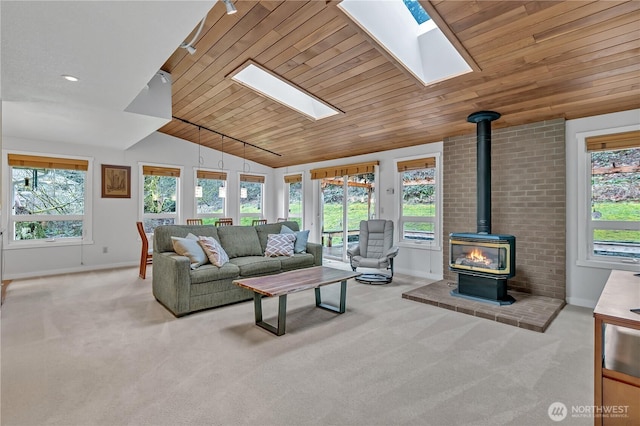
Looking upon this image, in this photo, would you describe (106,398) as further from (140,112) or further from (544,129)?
(544,129)

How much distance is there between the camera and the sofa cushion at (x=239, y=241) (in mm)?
4393

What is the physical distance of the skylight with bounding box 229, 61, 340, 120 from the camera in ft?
13.4

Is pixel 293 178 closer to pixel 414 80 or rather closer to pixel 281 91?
pixel 281 91

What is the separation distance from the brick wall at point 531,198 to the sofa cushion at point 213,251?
367 cm

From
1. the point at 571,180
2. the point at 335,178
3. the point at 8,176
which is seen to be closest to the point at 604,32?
the point at 571,180

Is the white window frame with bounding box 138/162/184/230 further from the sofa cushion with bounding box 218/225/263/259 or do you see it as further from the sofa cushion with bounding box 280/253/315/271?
the sofa cushion with bounding box 280/253/315/271

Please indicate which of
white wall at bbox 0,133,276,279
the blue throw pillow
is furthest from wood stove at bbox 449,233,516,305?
white wall at bbox 0,133,276,279

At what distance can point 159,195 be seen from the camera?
6.62 metres

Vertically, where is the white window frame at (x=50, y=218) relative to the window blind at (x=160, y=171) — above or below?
below

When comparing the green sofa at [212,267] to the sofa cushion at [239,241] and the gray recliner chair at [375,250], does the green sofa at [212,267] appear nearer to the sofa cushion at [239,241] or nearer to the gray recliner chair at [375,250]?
the sofa cushion at [239,241]

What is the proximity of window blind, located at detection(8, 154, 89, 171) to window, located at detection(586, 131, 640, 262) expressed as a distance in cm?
802

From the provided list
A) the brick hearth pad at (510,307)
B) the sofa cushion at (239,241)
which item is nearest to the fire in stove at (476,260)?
the brick hearth pad at (510,307)

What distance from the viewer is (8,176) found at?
16.6ft

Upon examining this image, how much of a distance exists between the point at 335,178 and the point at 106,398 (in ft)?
18.3
